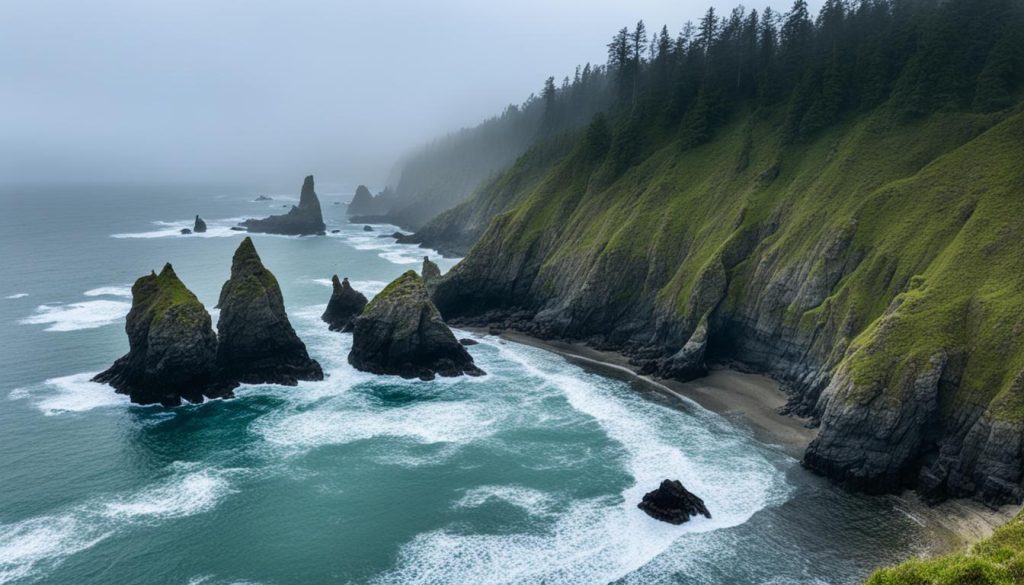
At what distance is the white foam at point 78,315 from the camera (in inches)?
3920

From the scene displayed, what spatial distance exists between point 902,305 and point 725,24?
97.8 m

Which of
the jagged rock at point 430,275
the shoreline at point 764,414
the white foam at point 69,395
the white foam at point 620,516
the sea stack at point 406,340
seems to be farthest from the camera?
the jagged rock at point 430,275

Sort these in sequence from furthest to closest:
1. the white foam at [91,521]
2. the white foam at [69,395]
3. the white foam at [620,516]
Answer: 1. the white foam at [69,395]
2. the white foam at [620,516]
3. the white foam at [91,521]

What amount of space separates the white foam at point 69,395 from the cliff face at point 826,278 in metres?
49.3

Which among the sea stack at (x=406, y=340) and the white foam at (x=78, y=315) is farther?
the white foam at (x=78, y=315)

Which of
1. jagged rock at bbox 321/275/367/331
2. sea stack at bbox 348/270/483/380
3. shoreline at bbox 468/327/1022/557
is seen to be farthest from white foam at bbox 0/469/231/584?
shoreline at bbox 468/327/1022/557

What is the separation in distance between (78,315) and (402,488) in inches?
3054

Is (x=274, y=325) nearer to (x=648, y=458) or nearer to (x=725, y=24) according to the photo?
(x=648, y=458)

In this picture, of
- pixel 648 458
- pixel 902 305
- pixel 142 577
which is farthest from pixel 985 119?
pixel 142 577

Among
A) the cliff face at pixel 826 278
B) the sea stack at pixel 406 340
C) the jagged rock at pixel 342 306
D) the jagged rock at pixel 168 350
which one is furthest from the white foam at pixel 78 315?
the cliff face at pixel 826 278

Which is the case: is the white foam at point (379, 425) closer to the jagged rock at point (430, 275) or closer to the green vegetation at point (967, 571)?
the jagged rock at point (430, 275)

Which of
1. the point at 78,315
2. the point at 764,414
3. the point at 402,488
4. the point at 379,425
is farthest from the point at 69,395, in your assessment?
the point at 764,414

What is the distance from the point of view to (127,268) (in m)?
145

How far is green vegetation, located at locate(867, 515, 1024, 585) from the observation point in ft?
81.9
